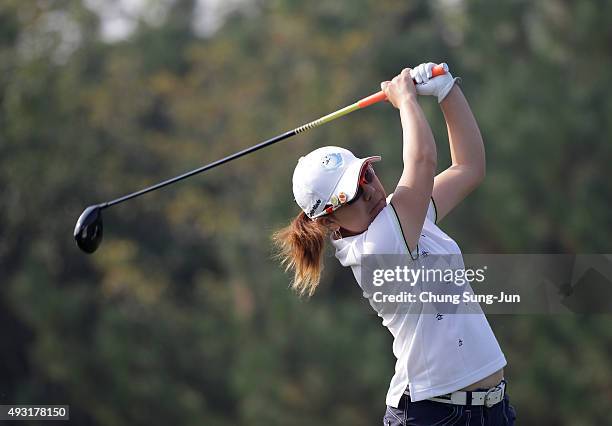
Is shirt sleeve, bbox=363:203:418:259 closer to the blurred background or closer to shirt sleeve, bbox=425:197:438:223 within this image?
shirt sleeve, bbox=425:197:438:223

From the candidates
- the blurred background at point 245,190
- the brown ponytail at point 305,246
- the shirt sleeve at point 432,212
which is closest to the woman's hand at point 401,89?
the shirt sleeve at point 432,212

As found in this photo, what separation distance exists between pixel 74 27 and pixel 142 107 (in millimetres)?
2136

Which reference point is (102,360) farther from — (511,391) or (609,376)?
(609,376)

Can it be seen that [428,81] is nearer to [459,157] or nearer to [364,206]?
[459,157]

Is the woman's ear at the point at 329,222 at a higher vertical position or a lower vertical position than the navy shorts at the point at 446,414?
higher

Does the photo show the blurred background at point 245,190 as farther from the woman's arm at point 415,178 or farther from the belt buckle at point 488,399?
the woman's arm at point 415,178

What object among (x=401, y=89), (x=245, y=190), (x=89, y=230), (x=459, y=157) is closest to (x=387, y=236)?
(x=401, y=89)

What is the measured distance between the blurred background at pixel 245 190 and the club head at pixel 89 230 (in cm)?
702

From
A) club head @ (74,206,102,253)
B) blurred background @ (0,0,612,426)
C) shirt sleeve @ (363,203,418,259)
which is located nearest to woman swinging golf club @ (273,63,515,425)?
shirt sleeve @ (363,203,418,259)

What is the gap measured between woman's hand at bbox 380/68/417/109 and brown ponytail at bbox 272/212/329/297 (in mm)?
480

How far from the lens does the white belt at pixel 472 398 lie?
3107 millimetres

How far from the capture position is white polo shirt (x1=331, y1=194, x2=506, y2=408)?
10.1 ft

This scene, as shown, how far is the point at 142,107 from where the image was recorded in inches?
663

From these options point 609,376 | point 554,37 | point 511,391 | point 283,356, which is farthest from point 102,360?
point 554,37
